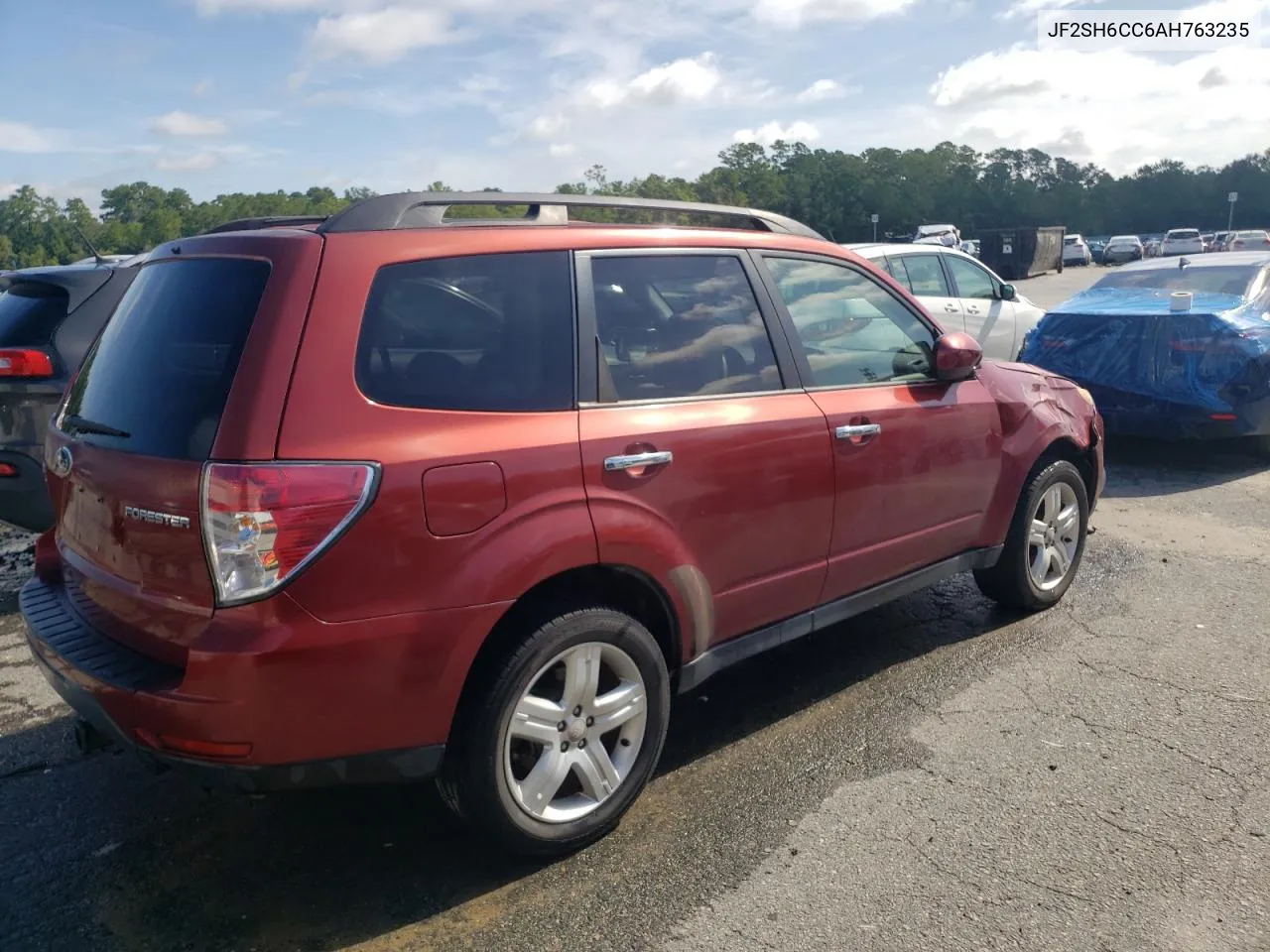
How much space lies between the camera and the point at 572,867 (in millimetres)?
2998

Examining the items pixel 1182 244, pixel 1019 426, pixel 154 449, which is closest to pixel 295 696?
pixel 154 449

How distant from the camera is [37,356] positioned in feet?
16.9

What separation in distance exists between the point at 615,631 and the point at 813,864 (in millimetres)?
883

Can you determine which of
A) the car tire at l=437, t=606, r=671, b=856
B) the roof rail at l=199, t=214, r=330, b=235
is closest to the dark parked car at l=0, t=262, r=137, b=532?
the roof rail at l=199, t=214, r=330, b=235

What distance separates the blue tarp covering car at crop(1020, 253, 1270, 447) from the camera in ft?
24.8

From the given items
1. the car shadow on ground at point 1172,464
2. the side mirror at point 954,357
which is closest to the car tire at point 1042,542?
the side mirror at point 954,357

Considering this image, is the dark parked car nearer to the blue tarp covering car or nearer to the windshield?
the blue tarp covering car

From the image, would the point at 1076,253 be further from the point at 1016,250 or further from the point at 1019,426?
the point at 1019,426

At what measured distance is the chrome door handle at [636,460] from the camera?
2.99m

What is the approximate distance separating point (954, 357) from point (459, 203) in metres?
2.17

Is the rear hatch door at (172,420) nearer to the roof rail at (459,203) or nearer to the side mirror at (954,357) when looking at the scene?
the roof rail at (459,203)

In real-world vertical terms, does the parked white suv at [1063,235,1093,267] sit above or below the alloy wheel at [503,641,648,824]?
above

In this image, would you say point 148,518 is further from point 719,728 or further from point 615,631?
point 719,728

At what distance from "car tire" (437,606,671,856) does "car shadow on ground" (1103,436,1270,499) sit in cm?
529
